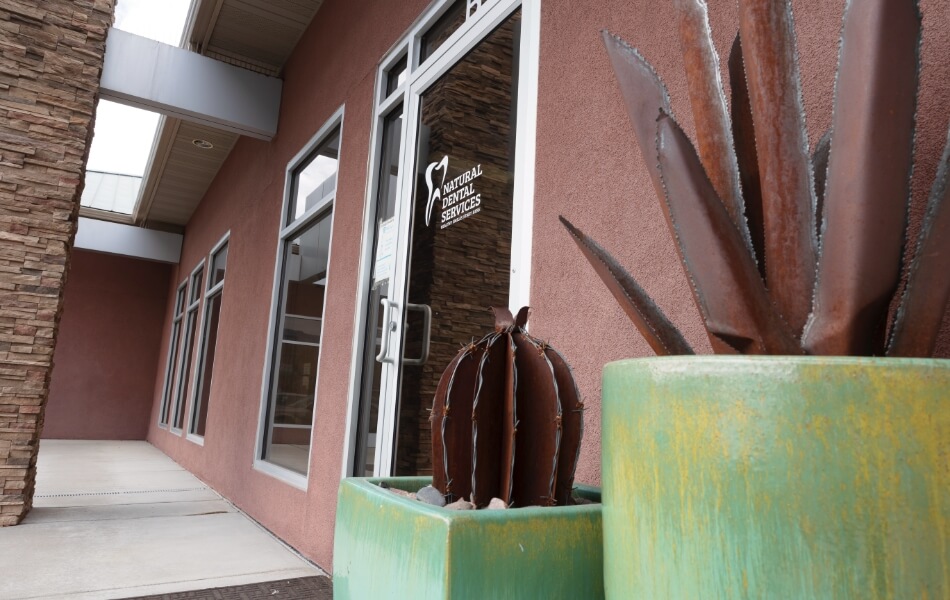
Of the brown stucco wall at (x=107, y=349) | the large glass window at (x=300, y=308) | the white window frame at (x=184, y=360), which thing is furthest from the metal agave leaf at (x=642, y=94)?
the brown stucco wall at (x=107, y=349)

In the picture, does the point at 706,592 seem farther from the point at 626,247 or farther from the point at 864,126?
the point at 626,247

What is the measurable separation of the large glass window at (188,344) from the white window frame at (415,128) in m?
5.71

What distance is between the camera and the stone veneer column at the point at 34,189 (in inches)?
134

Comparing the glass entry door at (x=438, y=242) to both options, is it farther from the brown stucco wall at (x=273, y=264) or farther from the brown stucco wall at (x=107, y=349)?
the brown stucco wall at (x=107, y=349)

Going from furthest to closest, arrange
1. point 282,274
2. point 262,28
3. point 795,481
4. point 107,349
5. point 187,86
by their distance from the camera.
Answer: point 107,349, point 262,28, point 187,86, point 282,274, point 795,481

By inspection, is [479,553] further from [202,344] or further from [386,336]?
[202,344]

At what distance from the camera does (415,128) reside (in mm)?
2570

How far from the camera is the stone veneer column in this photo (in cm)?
341

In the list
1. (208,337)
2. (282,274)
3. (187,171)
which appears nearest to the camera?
(282,274)

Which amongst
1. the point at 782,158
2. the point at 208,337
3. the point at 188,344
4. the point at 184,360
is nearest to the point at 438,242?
the point at 782,158

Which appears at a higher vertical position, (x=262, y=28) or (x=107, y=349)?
(x=262, y=28)

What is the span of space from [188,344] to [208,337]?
1.59 m

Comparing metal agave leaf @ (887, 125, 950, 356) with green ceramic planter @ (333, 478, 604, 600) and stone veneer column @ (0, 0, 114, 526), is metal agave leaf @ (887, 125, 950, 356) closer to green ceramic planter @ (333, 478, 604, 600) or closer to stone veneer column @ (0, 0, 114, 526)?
green ceramic planter @ (333, 478, 604, 600)

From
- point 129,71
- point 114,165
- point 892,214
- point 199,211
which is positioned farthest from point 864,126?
point 114,165
